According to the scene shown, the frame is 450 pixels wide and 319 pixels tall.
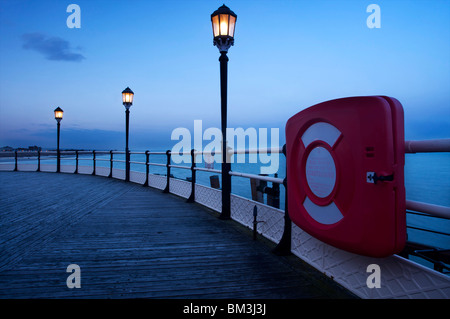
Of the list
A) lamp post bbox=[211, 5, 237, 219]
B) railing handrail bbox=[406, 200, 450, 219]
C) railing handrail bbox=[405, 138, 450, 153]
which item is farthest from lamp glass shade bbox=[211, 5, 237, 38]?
railing handrail bbox=[406, 200, 450, 219]

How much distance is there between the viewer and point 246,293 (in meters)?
2.15

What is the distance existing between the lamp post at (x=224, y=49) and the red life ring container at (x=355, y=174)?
2.43 metres

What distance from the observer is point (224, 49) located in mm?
4676

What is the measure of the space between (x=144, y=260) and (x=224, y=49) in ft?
11.9

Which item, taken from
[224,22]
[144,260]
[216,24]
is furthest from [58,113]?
[144,260]

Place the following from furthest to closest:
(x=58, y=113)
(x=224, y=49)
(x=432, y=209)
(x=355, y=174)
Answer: (x=58, y=113), (x=224, y=49), (x=355, y=174), (x=432, y=209)

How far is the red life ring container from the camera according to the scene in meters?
1.59

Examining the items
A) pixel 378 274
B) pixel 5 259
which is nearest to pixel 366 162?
pixel 378 274

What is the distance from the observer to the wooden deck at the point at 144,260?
2.20 m

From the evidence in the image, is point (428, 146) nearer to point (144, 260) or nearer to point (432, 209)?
point (432, 209)

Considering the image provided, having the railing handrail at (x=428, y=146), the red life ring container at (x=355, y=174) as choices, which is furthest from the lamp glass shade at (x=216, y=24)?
the railing handrail at (x=428, y=146)
